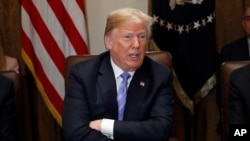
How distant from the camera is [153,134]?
216 cm

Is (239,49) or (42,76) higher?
(239,49)

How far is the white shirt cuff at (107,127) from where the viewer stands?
2.14 metres

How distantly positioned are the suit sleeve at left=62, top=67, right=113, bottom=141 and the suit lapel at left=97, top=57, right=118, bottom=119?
10 centimetres

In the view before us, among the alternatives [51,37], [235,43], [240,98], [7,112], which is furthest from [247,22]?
[7,112]

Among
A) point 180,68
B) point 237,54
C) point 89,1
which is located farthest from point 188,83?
point 89,1

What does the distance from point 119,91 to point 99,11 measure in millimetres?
1742

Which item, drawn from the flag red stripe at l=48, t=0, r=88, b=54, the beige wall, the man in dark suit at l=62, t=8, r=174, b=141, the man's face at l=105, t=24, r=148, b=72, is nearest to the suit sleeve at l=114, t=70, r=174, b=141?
the man in dark suit at l=62, t=8, r=174, b=141

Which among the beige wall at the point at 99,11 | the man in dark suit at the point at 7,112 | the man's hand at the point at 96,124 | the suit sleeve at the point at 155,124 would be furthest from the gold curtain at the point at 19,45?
the suit sleeve at the point at 155,124

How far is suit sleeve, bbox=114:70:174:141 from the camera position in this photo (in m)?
2.12

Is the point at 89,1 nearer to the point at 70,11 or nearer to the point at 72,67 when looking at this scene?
the point at 70,11

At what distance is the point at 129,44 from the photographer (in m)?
2.24

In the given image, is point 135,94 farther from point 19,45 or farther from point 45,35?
point 19,45

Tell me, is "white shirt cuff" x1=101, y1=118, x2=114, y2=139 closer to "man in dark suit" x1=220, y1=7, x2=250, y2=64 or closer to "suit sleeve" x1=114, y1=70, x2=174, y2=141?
"suit sleeve" x1=114, y1=70, x2=174, y2=141

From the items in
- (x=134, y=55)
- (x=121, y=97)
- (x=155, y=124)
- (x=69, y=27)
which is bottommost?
(x=155, y=124)
